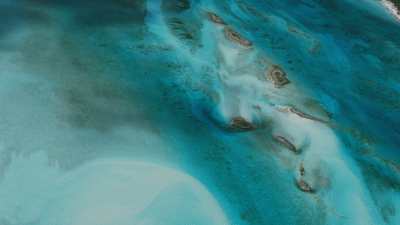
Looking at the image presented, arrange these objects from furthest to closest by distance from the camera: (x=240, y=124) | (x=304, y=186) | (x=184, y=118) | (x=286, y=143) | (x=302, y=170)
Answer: (x=240, y=124) < (x=184, y=118) < (x=286, y=143) < (x=302, y=170) < (x=304, y=186)

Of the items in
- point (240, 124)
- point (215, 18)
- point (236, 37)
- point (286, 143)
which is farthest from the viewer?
point (215, 18)

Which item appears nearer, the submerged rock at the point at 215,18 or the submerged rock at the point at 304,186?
the submerged rock at the point at 304,186

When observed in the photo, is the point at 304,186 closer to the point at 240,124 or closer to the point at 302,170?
the point at 302,170

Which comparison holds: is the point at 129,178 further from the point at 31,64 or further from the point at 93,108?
the point at 31,64

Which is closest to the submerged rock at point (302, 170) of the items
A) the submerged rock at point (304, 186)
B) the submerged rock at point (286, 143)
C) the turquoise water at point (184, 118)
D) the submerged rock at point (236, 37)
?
the turquoise water at point (184, 118)

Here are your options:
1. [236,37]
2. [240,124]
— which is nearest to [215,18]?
[236,37]

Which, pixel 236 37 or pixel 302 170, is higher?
pixel 236 37

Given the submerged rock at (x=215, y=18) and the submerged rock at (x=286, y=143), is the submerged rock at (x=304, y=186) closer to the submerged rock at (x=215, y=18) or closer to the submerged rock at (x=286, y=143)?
the submerged rock at (x=286, y=143)
